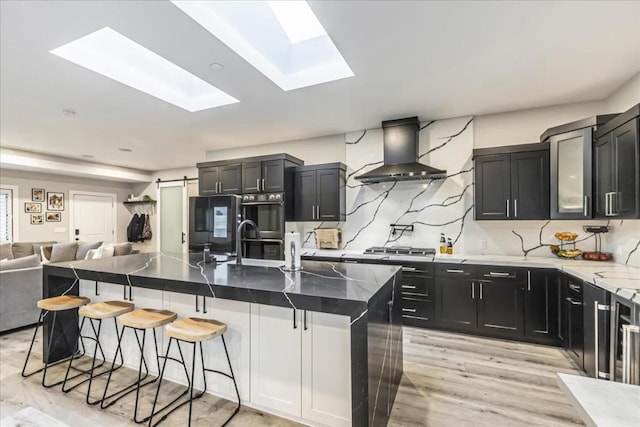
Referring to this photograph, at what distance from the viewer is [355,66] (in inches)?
106

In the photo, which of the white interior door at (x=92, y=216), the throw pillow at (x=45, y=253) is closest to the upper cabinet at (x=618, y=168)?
the throw pillow at (x=45, y=253)

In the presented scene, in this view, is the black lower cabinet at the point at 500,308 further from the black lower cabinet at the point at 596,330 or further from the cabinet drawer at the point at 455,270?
the black lower cabinet at the point at 596,330

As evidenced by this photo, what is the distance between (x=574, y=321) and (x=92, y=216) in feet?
30.5

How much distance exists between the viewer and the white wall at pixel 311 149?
481 cm

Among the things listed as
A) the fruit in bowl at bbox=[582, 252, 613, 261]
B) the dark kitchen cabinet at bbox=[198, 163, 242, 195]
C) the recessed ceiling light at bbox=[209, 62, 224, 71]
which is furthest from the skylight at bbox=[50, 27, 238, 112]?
the fruit in bowl at bbox=[582, 252, 613, 261]

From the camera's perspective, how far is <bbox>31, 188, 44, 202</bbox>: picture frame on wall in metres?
6.37

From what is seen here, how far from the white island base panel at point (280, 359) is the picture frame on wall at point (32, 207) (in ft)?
20.0

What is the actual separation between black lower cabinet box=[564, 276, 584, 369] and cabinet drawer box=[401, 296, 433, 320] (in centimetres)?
128

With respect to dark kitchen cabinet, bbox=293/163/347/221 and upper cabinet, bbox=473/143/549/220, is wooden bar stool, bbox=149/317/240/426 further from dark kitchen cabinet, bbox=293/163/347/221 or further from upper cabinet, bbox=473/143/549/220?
upper cabinet, bbox=473/143/549/220

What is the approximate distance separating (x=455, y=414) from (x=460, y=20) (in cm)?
273

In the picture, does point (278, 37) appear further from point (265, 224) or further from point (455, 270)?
point (455, 270)

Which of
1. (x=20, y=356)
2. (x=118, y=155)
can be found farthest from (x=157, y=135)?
(x=20, y=356)

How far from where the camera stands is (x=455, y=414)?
6.89ft

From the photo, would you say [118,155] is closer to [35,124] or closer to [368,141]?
[35,124]
